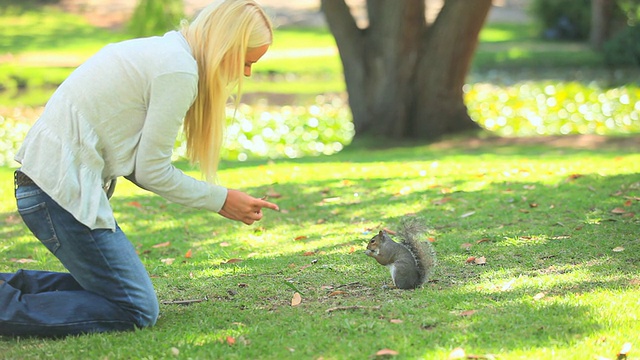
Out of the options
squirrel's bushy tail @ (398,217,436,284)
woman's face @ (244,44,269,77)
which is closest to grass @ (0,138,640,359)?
squirrel's bushy tail @ (398,217,436,284)

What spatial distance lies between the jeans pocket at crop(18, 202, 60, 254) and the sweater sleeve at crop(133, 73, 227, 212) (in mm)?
427

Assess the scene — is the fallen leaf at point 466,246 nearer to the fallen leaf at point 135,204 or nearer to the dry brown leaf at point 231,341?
the dry brown leaf at point 231,341

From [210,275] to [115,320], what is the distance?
1.26 meters

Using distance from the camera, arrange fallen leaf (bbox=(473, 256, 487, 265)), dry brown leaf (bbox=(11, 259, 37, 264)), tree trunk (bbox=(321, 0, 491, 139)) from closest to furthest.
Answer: fallen leaf (bbox=(473, 256, 487, 265)) → dry brown leaf (bbox=(11, 259, 37, 264)) → tree trunk (bbox=(321, 0, 491, 139))

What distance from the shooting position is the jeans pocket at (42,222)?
3828mm

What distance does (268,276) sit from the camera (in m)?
5.09

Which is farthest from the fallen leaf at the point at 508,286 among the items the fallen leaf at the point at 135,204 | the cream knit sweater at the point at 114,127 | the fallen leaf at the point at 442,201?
the fallen leaf at the point at 135,204

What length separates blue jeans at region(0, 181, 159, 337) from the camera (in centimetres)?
383

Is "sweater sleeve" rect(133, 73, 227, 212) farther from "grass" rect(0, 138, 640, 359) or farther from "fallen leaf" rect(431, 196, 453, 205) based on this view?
"fallen leaf" rect(431, 196, 453, 205)

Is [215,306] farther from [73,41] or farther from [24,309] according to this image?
[73,41]

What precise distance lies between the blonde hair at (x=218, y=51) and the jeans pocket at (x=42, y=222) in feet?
2.46

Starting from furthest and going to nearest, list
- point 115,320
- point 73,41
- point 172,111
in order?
point 73,41, point 115,320, point 172,111

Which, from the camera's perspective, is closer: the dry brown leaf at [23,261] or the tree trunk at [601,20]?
the dry brown leaf at [23,261]

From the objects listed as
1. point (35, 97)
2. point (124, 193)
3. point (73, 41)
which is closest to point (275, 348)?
point (124, 193)
